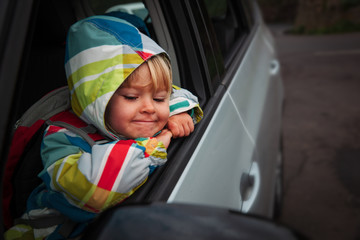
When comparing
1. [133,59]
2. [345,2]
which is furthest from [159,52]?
[345,2]

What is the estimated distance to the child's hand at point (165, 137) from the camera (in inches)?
50.9

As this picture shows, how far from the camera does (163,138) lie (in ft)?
4.30

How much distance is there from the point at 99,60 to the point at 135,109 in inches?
8.7

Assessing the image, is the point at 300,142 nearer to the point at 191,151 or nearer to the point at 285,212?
the point at 285,212

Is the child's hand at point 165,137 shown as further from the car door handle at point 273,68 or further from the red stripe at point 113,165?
the car door handle at point 273,68

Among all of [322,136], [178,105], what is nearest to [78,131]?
[178,105]

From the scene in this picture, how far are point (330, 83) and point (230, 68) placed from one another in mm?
5061

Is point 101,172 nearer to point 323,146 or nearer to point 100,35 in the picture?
point 100,35

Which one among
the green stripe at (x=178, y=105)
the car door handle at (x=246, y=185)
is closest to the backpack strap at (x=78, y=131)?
the green stripe at (x=178, y=105)

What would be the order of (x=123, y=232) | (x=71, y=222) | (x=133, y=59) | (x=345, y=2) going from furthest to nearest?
(x=345, y=2) → (x=133, y=59) → (x=71, y=222) → (x=123, y=232)

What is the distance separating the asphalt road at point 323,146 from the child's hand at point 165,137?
1.72 feet

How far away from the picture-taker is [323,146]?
401cm

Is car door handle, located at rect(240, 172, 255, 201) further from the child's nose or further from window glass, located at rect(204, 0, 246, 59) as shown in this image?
window glass, located at rect(204, 0, 246, 59)

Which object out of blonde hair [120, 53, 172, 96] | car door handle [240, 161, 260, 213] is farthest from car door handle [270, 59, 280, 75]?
blonde hair [120, 53, 172, 96]
